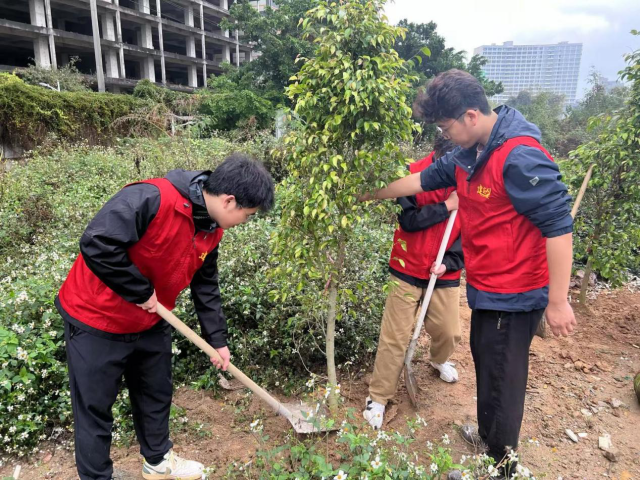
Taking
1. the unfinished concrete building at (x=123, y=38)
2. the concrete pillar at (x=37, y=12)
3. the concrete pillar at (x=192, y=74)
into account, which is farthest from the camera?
the concrete pillar at (x=192, y=74)

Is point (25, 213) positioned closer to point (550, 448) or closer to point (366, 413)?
point (366, 413)

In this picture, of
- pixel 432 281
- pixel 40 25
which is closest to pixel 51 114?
pixel 432 281

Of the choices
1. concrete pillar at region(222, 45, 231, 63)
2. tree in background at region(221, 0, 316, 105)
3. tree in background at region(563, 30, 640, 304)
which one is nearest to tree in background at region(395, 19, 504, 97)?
tree in background at region(221, 0, 316, 105)

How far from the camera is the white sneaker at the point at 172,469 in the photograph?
7.50 ft

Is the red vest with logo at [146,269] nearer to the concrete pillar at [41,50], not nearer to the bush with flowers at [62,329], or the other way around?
the bush with flowers at [62,329]

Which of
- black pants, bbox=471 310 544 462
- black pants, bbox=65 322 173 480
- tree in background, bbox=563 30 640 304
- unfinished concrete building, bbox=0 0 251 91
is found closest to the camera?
black pants, bbox=65 322 173 480

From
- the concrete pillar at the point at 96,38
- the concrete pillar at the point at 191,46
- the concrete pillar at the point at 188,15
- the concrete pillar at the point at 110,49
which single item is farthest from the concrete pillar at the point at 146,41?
the concrete pillar at the point at 96,38

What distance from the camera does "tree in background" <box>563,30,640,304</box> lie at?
12.5 feet

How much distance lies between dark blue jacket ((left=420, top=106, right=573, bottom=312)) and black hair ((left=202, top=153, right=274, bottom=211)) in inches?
40.2

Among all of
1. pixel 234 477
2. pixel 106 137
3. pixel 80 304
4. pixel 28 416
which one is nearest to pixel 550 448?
pixel 234 477

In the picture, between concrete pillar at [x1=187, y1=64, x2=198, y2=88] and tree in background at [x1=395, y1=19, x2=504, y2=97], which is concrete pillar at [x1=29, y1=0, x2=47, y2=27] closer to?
concrete pillar at [x1=187, y1=64, x2=198, y2=88]

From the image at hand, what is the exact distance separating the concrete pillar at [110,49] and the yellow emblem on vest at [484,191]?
33.0 m

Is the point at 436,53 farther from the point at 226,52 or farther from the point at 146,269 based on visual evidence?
the point at 226,52

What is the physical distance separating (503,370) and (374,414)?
1.04 metres
